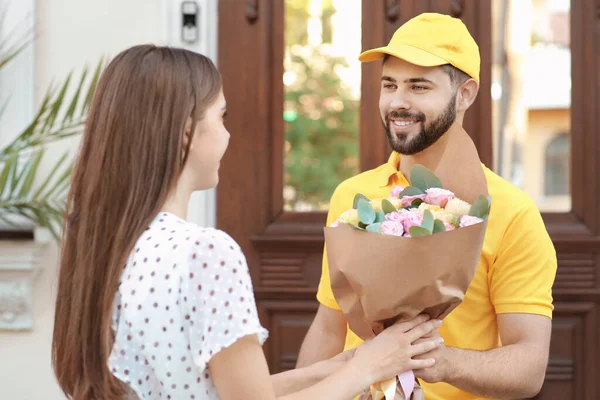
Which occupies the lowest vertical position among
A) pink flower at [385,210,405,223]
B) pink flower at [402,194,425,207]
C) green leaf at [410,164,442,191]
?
pink flower at [385,210,405,223]

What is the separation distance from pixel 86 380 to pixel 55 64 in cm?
225

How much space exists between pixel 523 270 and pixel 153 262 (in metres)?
0.93

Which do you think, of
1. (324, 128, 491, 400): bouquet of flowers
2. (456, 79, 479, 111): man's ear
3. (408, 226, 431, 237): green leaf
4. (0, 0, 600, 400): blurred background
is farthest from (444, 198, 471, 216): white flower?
(0, 0, 600, 400): blurred background

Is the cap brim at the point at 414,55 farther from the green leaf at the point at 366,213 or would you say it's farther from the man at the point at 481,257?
the green leaf at the point at 366,213

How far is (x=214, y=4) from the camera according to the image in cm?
353

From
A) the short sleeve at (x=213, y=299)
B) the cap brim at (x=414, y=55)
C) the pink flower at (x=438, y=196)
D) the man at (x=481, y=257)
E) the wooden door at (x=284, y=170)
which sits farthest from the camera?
the wooden door at (x=284, y=170)

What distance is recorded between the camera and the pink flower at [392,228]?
1767 millimetres

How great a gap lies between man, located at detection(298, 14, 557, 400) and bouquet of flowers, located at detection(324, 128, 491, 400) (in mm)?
154

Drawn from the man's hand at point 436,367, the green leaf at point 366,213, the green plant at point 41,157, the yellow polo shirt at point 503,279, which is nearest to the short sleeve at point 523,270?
the yellow polo shirt at point 503,279

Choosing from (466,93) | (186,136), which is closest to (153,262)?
(186,136)

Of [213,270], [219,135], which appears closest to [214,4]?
[219,135]

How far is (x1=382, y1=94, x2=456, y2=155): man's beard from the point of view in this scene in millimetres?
2203

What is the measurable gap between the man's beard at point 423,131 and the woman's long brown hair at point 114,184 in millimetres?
720

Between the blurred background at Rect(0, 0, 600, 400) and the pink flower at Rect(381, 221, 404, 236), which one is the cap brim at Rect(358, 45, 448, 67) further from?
the blurred background at Rect(0, 0, 600, 400)
